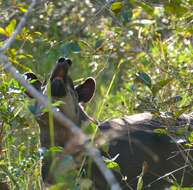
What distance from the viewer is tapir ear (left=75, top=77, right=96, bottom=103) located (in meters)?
6.19

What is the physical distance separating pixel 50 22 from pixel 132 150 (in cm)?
331

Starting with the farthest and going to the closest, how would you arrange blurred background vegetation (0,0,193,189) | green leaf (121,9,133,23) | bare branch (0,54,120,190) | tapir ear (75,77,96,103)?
tapir ear (75,77,96,103)
green leaf (121,9,133,23)
blurred background vegetation (0,0,193,189)
bare branch (0,54,120,190)

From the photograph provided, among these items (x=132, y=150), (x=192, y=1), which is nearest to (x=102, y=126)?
(x=132, y=150)

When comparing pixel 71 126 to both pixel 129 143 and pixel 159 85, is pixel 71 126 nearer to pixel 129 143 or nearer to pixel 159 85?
pixel 159 85

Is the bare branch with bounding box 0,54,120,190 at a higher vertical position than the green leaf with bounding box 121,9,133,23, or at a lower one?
higher

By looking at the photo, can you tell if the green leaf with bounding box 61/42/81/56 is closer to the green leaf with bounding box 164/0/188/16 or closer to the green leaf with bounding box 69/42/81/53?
the green leaf with bounding box 69/42/81/53

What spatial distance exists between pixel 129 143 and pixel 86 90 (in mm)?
699

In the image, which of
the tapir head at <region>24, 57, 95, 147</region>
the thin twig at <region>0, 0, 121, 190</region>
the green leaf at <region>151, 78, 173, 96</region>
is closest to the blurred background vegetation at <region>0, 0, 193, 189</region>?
the green leaf at <region>151, 78, 173, 96</region>

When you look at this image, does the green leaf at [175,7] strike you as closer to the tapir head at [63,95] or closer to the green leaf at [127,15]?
the green leaf at [127,15]

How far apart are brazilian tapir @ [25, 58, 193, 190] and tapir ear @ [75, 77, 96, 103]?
0.18 meters

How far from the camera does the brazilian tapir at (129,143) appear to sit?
18.1 ft

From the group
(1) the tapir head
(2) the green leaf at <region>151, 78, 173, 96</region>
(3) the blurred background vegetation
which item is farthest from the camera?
(1) the tapir head

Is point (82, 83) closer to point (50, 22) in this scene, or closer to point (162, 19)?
point (162, 19)

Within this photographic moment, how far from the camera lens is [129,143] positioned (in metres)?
5.81
